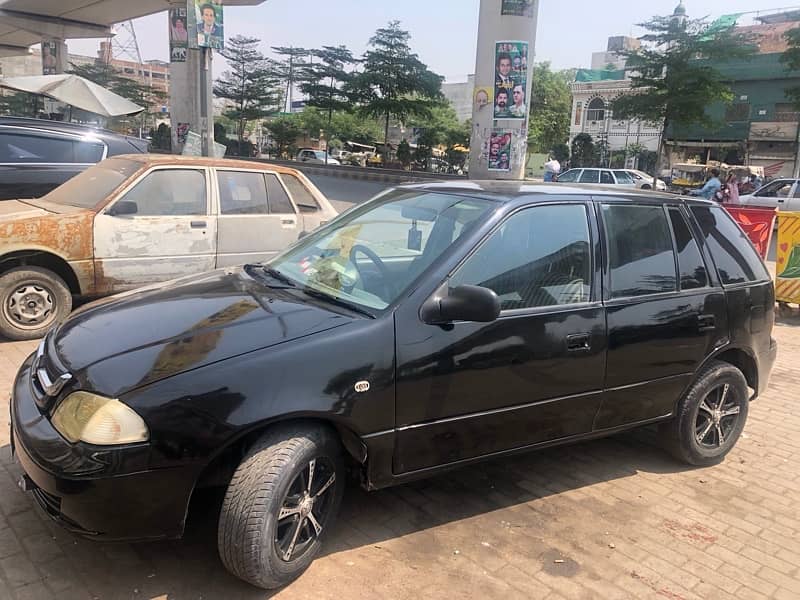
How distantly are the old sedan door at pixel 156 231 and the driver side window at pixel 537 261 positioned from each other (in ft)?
13.5

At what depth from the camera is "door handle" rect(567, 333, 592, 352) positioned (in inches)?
136

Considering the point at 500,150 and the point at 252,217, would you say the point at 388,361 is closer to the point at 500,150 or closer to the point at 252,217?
the point at 252,217

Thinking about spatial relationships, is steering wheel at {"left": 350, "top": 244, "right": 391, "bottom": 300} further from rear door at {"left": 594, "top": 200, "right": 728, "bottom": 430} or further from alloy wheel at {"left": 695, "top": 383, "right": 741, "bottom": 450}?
alloy wheel at {"left": 695, "top": 383, "right": 741, "bottom": 450}

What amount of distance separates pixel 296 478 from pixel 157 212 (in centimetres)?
448

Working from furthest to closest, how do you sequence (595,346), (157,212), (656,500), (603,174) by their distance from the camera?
(603,174) → (157,212) → (656,500) → (595,346)

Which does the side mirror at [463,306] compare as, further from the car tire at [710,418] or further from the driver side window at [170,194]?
the driver side window at [170,194]

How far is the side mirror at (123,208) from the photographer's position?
6.12 m

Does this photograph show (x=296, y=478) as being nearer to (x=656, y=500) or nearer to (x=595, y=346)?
(x=595, y=346)

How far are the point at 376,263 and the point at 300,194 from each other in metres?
4.20

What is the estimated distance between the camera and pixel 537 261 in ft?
11.5

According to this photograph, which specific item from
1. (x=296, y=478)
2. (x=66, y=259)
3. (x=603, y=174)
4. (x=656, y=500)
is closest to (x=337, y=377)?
(x=296, y=478)

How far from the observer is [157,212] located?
643cm

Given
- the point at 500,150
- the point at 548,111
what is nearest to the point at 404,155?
the point at 500,150

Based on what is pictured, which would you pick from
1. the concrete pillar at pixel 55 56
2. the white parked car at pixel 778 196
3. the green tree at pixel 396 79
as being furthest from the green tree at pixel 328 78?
the white parked car at pixel 778 196
